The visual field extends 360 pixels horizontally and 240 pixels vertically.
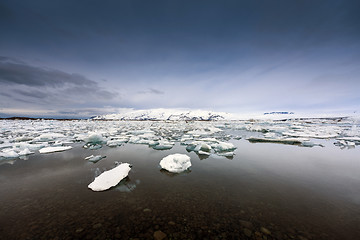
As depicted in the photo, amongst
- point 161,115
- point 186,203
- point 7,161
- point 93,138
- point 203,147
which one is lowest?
point 186,203

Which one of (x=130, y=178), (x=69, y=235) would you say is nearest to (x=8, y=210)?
(x=69, y=235)

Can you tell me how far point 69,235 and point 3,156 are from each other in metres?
6.27

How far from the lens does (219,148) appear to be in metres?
6.98

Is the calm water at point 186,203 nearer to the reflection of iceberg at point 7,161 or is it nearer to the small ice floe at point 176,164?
the small ice floe at point 176,164

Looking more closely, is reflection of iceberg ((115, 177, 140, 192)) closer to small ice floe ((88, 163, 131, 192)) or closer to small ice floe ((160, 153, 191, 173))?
small ice floe ((88, 163, 131, 192))

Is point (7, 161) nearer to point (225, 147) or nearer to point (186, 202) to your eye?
point (186, 202)

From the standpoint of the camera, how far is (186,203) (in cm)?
281

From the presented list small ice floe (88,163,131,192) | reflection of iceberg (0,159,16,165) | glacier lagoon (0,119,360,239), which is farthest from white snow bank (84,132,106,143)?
small ice floe (88,163,131,192)

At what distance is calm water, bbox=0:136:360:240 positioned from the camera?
7.00 feet

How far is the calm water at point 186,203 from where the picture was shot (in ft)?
7.00

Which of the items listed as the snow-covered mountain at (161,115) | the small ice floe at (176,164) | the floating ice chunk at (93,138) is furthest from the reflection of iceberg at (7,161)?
the snow-covered mountain at (161,115)

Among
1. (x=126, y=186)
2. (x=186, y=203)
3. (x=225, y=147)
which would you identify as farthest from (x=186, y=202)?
(x=225, y=147)

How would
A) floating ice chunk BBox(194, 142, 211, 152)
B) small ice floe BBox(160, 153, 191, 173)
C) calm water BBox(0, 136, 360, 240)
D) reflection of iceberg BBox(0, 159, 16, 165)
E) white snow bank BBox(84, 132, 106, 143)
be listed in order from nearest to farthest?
1. calm water BBox(0, 136, 360, 240)
2. small ice floe BBox(160, 153, 191, 173)
3. reflection of iceberg BBox(0, 159, 16, 165)
4. floating ice chunk BBox(194, 142, 211, 152)
5. white snow bank BBox(84, 132, 106, 143)

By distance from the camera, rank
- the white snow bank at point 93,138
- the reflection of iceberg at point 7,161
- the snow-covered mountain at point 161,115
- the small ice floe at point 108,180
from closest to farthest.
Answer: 1. the small ice floe at point 108,180
2. the reflection of iceberg at point 7,161
3. the white snow bank at point 93,138
4. the snow-covered mountain at point 161,115
